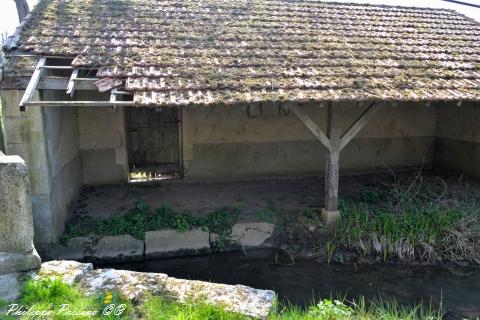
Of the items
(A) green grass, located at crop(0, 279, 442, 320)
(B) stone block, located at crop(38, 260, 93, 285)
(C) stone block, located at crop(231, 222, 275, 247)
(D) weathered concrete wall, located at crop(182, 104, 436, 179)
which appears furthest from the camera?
(D) weathered concrete wall, located at crop(182, 104, 436, 179)

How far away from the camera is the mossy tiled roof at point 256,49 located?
19.4ft

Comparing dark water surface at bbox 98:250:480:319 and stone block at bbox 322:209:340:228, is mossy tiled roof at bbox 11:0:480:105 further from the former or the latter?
dark water surface at bbox 98:250:480:319

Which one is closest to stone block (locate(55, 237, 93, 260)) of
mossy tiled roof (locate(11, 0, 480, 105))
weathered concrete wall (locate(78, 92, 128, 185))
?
weathered concrete wall (locate(78, 92, 128, 185))

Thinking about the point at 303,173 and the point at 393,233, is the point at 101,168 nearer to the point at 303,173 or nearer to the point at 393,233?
the point at 303,173

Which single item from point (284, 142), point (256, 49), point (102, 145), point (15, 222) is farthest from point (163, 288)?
point (284, 142)

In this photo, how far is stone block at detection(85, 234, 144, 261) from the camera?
612cm

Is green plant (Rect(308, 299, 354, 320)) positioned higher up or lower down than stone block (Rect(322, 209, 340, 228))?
higher up

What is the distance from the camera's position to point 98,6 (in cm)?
790

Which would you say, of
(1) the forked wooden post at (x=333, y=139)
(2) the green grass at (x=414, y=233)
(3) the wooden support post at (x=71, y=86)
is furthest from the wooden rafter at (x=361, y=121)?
(3) the wooden support post at (x=71, y=86)

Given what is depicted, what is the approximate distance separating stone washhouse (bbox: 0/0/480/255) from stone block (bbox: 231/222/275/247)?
3.71ft

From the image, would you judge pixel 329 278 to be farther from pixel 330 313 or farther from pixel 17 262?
pixel 17 262

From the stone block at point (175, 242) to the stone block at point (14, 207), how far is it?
2361 mm

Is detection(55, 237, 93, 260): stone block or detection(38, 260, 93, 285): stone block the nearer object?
detection(38, 260, 93, 285): stone block

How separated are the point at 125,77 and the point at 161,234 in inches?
104
